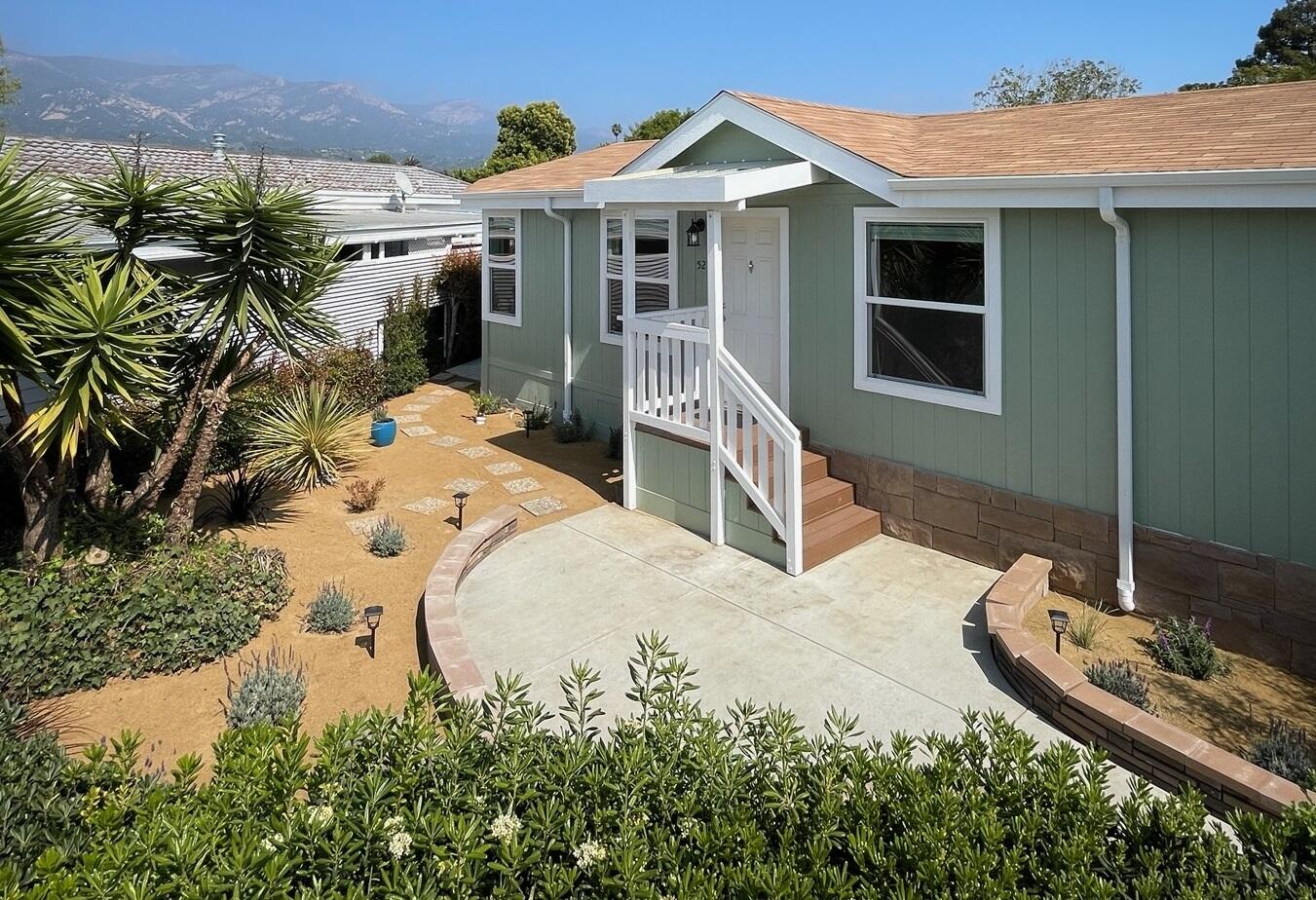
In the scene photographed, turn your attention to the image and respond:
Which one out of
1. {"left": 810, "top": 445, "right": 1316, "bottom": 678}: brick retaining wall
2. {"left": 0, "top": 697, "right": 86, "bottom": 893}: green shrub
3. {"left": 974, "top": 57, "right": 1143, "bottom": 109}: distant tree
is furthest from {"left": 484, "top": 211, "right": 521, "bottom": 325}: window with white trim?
{"left": 974, "top": 57, "right": 1143, "bottom": 109}: distant tree

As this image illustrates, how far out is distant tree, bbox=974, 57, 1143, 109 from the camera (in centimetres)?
3791

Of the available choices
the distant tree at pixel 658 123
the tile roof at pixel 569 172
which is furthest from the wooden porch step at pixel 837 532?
the distant tree at pixel 658 123

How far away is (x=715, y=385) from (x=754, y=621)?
2.41 m

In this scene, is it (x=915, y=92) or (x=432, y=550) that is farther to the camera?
(x=915, y=92)

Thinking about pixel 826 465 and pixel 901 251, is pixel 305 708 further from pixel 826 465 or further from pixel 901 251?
pixel 901 251

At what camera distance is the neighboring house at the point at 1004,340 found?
227 inches

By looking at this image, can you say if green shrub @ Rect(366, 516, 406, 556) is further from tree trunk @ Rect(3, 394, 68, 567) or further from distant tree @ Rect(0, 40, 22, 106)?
distant tree @ Rect(0, 40, 22, 106)

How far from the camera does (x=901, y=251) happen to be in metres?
7.69

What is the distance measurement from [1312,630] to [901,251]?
4222mm

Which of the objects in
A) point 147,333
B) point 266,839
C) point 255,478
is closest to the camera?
point 266,839

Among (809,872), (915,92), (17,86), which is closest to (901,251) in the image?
(809,872)

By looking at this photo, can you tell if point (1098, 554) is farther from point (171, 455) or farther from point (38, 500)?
point (38, 500)

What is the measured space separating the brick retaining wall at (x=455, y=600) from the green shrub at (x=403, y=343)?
616 centimetres

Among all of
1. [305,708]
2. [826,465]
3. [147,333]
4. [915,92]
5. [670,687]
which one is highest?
[915,92]
